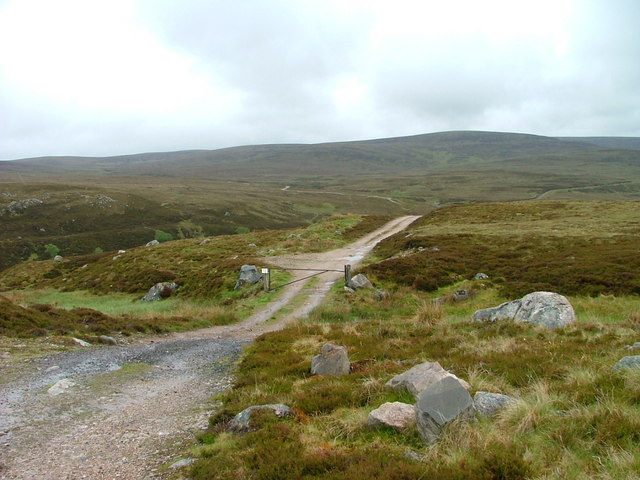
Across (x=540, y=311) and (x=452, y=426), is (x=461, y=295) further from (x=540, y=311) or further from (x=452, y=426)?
(x=452, y=426)

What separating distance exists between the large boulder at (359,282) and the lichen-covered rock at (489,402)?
58.0 ft

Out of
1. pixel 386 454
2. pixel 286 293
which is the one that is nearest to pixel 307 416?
pixel 386 454

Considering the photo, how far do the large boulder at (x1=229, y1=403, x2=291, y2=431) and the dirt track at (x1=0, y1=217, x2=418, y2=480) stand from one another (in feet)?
3.24

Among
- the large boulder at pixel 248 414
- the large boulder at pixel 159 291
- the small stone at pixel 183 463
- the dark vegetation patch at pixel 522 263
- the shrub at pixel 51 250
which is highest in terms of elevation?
the large boulder at pixel 248 414

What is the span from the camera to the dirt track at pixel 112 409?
7582 millimetres

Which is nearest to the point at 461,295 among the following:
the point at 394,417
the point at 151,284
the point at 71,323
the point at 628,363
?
the point at 628,363

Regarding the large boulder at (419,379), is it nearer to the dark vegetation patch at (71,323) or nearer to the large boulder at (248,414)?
the large boulder at (248,414)

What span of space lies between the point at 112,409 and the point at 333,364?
5.34 meters

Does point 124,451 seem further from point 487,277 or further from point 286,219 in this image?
point 286,219

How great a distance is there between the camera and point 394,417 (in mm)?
7344

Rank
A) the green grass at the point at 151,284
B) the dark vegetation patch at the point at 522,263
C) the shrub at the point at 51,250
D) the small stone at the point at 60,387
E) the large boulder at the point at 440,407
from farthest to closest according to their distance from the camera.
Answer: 1. the shrub at the point at 51,250
2. the dark vegetation patch at the point at 522,263
3. the green grass at the point at 151,284
4. the small stone at the point at 60,387
5. the large boulder at the point at 440,407

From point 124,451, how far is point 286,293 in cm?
1876

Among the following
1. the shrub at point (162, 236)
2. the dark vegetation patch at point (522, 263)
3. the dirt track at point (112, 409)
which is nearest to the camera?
the dirt track at point (112, 409)

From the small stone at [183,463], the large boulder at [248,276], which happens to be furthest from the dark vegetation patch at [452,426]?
the large boulder at [248,276]
